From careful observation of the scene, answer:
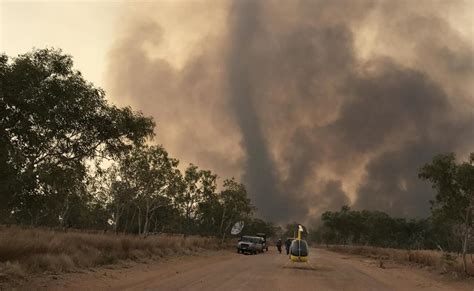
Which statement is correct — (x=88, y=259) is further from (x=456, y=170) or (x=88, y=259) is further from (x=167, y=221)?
(x=167, y=221)

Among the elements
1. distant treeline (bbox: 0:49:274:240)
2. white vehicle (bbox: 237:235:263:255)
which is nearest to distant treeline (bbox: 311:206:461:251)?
white vehicle (bbox: 237:235:263:255)

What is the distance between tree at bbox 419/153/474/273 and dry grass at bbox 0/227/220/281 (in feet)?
63.6

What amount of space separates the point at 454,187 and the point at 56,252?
76.9 feet

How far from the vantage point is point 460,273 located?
81.6ft

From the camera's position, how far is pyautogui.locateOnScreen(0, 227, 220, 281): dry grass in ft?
52.9

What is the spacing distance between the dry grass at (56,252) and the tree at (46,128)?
5.56ft

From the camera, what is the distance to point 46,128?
1723 centimetres

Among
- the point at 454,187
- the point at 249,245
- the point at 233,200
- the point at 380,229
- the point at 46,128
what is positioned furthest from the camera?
the point at 380,229

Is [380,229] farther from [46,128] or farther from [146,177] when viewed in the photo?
[46,128]

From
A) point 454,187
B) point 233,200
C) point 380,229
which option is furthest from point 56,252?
point 380,229

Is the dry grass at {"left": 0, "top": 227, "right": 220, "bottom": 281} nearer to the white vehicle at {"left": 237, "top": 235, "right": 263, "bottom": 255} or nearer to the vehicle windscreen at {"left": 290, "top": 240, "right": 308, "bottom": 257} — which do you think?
the vehicle windscreen at {"left": 290, "top": 240, "right": 308, "bottom": 257}

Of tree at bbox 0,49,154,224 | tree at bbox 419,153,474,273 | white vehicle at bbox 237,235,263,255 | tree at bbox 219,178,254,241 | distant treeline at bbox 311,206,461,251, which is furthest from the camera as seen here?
distant treeline at bbox 311,206,461,251

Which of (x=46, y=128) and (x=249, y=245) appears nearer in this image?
(x=46, y=128)

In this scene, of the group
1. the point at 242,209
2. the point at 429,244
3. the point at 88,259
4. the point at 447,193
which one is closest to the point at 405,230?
the point at 429,244
